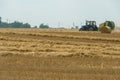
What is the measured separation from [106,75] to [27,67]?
12.4ft

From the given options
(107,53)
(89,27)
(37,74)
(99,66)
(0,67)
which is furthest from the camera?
(89,27)

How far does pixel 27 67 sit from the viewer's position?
706 inches

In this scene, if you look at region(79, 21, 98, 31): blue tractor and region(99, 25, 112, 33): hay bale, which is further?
region(79, 21, 98, 31): blue tractor

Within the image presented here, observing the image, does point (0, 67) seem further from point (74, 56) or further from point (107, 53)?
point (107, 53)

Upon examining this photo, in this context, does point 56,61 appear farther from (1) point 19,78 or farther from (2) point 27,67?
(1) point 19,78

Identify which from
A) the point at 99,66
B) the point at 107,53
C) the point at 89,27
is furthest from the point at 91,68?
the point at 89,27

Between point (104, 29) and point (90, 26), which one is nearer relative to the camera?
point (104, 29)

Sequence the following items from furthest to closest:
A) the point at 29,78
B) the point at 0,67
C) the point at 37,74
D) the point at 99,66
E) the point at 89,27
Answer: the point at 89,27 → the point at 99,66 → the point at 0,67 → the point at 37,74 → the point at 29,78

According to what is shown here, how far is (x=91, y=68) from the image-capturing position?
59.1 ft

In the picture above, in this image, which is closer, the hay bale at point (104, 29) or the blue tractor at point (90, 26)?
the hay bale at point (104, 29)

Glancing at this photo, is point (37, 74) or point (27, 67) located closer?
point (37, 74)

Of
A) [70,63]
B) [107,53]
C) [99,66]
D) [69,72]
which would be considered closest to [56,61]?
[70,63]

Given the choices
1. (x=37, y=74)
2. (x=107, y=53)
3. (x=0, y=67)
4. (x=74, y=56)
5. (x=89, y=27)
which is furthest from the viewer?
(x=89, y=27)

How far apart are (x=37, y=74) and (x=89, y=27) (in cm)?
5173
